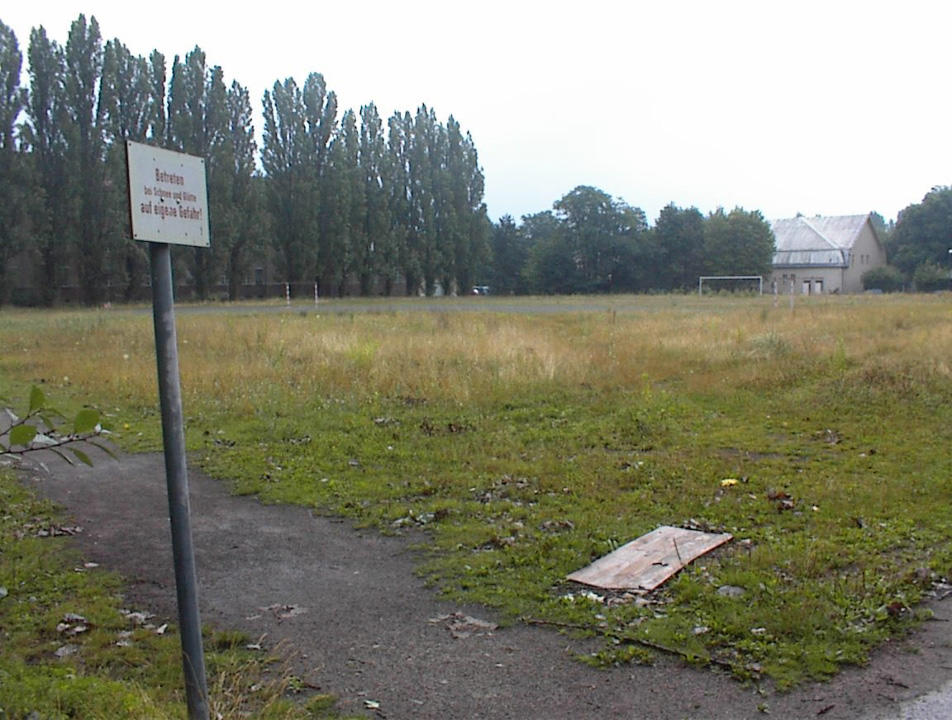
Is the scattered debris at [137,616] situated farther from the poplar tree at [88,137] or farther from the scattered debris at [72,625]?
the poplar tree at [88,137]

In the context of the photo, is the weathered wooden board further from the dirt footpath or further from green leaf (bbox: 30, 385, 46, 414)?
green leaf (bbox: 30, 385, 46, 414)

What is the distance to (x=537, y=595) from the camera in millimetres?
5570

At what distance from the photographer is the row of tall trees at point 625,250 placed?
67769 mm

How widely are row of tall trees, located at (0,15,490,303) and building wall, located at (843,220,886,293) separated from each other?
43.0 meters

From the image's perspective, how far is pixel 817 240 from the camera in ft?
280

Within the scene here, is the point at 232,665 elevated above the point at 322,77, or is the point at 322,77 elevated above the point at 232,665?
the point at 322,77

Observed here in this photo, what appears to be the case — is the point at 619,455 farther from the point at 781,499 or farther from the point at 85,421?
the point at 85,421

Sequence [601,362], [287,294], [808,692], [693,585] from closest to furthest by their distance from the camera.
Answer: [808,692] < [693,585] < [601,362] < [287,294]

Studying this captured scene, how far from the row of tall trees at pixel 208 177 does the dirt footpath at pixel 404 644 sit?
31.9 meters

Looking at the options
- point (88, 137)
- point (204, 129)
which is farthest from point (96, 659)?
point (204, 129)

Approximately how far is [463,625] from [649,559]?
1578 millimetres

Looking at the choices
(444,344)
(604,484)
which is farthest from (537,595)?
(444,344)

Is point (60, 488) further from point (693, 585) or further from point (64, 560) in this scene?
point (693, 585)

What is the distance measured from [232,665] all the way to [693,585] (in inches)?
110
